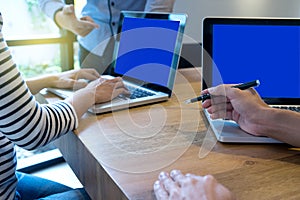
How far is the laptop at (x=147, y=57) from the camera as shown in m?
1.07

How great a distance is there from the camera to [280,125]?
747 millimetres

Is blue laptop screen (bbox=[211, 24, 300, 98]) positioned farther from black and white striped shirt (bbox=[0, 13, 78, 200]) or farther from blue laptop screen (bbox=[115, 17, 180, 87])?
black and white striped shirt (bbox=[0, 13, 78, 200])

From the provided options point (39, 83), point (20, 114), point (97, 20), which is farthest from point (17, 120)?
point (97, 20)

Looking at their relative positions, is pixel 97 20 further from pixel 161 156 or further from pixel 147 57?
pixel 161 156

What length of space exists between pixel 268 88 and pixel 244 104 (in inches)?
6.4

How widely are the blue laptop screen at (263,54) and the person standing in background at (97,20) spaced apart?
561 millimetres

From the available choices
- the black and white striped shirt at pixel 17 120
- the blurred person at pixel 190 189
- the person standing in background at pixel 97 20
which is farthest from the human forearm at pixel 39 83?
the blurred person at pixel 190 189

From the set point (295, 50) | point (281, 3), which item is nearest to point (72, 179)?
point (295, 50)

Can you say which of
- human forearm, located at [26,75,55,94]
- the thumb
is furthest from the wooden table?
the thumb

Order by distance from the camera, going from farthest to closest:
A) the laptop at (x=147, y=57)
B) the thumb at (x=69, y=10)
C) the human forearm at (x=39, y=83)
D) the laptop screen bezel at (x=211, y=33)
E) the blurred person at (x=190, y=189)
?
1. the thumb at (x=69, y=10)
2. the human forearm at (x=39, y=83)
3. the laptop at (x=147, y=57)
4. the laptop screen bezel at (x=211, y=33)
5. the blurred person at (x=190, y=189)

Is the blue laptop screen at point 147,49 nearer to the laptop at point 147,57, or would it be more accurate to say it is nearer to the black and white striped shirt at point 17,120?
the laptop at point 147,57

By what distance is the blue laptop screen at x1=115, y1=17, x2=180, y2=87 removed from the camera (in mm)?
1107

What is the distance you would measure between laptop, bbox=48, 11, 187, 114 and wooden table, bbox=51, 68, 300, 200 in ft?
0.25

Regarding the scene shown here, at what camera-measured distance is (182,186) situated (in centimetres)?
57
